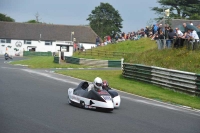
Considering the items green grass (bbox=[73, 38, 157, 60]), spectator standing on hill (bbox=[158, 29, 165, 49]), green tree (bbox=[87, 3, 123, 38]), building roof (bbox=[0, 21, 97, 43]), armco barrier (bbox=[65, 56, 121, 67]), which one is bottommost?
armco barrier (bbox=[65, 56, 121, 67])

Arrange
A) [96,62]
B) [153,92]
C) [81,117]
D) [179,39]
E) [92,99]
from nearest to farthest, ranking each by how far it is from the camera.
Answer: [81,117], [92,99], [153,92], [179,39], [96,62]

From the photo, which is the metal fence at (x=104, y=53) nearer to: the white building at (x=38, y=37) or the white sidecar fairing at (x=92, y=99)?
the white sidecar fairing at (x=92, y=99)

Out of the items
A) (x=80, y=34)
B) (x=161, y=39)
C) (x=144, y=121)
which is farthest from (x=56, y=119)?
(x=80, y=34)

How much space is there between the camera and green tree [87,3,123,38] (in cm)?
11575

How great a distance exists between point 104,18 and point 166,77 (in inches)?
3719

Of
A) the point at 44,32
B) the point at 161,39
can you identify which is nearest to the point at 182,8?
the point at 44,32

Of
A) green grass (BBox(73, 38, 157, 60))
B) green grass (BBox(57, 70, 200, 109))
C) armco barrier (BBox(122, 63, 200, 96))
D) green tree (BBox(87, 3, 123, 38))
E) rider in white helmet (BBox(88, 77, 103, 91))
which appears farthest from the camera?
green tree (BBox(87, 3, 123, 38))

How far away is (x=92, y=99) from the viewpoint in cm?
1377

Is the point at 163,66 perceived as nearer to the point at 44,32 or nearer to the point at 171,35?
the point at 171,35

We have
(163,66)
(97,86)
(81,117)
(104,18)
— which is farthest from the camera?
(104,18)

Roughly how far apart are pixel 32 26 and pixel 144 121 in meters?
89.8

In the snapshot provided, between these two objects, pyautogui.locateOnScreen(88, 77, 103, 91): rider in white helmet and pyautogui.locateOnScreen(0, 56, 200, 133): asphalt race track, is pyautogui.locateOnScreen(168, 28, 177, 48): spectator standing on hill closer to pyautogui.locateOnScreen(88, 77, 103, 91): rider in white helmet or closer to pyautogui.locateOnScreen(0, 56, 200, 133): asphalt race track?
pyautogui.locateOnScreen(0, 56, 200, 133): asphalt race track

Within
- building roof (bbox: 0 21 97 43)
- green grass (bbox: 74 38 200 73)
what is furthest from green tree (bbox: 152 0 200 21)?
green grass (bbox: 74 38 200 73)

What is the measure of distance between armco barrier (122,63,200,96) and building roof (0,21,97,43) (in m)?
69.9
